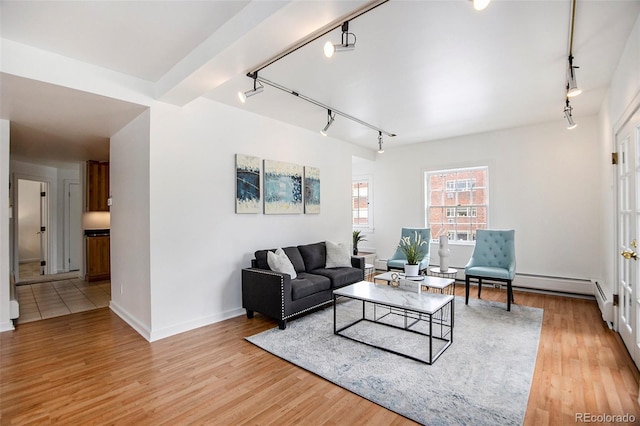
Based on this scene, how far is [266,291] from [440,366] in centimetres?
197

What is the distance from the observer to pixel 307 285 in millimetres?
3809

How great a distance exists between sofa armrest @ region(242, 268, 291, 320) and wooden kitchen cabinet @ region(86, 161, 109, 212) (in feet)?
13.7

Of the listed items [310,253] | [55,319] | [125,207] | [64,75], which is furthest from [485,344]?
[55,319]

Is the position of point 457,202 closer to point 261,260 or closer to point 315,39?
point 261,260

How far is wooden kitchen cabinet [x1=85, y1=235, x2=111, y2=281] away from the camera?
6.15 m

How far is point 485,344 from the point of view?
10.2 ft

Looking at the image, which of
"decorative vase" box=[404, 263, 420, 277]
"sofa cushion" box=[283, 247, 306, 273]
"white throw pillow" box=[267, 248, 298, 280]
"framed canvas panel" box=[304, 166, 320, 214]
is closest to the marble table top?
"decorative vase" box=[404, 263, 420, 277]

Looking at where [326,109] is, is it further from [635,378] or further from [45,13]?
[635,378]

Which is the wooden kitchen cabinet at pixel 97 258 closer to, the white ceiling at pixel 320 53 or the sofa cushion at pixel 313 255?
the white ceiling at pixel 320 53

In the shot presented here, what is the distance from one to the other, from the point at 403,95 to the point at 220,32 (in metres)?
2.25

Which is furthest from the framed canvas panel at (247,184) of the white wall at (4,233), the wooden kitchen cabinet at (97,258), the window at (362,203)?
the wooden kitchen cabinet at (97,258)

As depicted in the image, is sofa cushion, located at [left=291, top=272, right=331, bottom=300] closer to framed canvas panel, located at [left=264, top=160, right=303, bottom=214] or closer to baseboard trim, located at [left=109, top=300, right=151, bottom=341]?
framed canvas panel, located at [left=264, top=160, right=303, bottom=214]

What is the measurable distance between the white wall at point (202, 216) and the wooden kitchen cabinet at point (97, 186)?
12.5 feet

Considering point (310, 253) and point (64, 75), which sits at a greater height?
point (64, 75)
